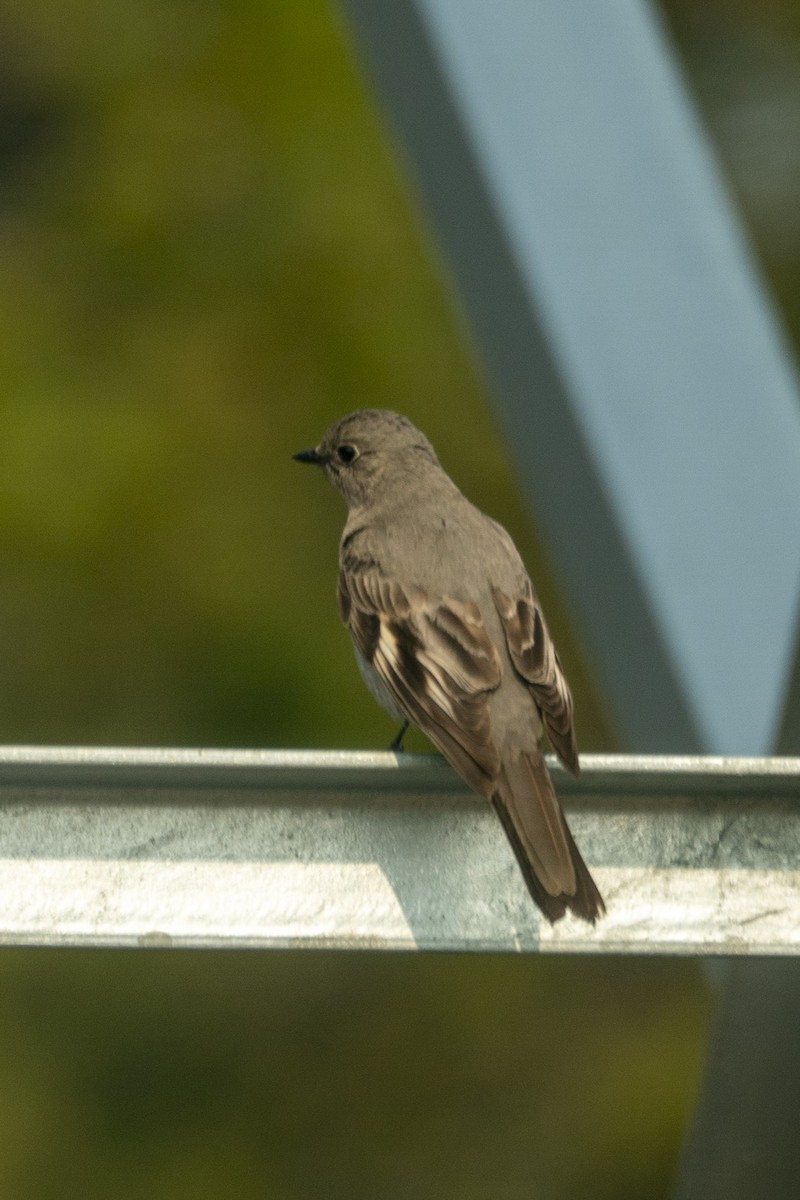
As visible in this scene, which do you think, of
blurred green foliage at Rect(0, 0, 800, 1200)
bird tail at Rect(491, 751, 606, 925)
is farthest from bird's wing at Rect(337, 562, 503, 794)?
blurred green foliage at Rect(0, 0, 800, 1200)

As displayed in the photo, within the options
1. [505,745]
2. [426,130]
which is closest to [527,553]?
[426,130]

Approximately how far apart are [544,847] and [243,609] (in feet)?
21.3

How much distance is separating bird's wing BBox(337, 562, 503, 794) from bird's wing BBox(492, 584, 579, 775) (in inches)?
3.0

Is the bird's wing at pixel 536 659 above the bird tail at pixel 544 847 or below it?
below

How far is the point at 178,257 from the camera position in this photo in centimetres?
1039

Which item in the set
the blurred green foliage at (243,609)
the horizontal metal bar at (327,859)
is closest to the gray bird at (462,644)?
the horizontal metal bar at (327,859)

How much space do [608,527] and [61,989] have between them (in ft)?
16.8

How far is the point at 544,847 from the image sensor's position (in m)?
2.92

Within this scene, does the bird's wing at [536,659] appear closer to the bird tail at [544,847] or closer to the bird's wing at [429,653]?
the bird's wing at [429,653]

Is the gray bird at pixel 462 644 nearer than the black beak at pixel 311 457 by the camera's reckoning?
Yes

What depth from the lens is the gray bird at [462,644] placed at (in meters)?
3.06

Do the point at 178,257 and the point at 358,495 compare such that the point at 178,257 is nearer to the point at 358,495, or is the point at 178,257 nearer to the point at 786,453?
the point at 358,495

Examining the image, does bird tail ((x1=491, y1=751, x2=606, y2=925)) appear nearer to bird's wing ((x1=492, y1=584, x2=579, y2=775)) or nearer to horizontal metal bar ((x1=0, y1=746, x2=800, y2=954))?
horizontal metal bar ((x1=0, y1=746, x2=800, y2=954))

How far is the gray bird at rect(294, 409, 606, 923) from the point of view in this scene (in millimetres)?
3061
